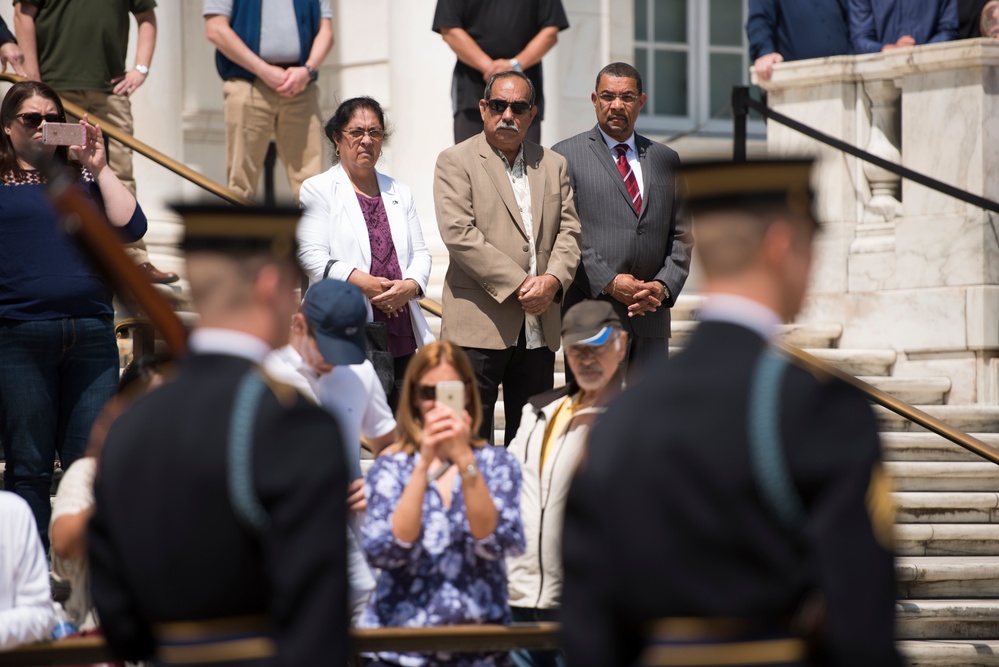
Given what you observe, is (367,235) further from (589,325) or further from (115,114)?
(115,114)

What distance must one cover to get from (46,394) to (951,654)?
149 inches

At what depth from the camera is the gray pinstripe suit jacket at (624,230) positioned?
270 inches

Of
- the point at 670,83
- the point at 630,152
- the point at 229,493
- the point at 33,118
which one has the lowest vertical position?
the point at 229,493

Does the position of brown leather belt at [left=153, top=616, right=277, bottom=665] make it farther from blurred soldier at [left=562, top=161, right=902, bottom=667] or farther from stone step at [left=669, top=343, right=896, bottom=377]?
stone step at [left=669, top=343, right=896, bottom=377]

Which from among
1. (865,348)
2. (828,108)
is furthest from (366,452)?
(828,108)

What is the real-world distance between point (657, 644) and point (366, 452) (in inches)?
196

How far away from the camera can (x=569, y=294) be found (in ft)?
22.8

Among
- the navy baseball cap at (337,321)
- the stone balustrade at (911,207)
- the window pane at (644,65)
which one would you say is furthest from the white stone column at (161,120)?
the window pane at (644,65)

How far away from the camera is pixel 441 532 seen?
4387mm

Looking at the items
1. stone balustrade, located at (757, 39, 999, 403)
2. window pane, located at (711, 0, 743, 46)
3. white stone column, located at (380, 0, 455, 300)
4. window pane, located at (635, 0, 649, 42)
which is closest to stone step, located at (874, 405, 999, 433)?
stone balustrade, located at (757, 39, 999, 403)

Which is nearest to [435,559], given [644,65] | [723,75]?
[644,65]

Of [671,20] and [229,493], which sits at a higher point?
[671,20]

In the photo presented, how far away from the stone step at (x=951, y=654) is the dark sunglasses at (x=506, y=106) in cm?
274

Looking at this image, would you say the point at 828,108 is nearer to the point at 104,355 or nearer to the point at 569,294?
the point at 569,294
